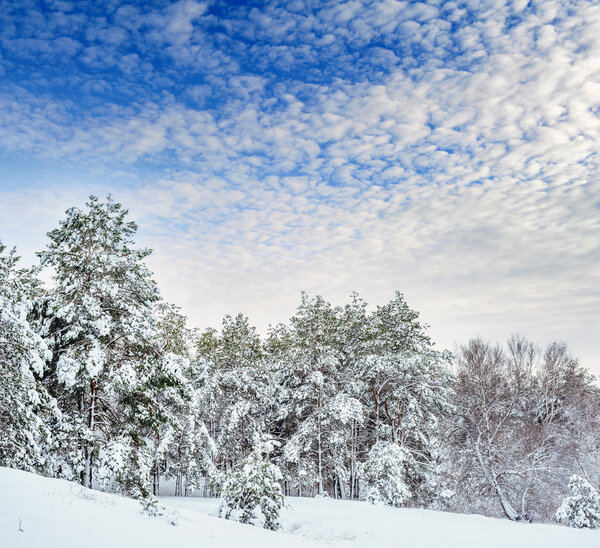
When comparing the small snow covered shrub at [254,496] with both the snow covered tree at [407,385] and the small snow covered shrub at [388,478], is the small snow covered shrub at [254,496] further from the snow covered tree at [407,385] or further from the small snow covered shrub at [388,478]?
the snow covered tree at [407,385]

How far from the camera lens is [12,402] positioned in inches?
462

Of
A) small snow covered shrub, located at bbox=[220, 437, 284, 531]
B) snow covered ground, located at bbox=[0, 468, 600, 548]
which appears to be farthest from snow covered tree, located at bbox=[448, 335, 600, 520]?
small snow covered shrub, located at bbox=[220, 437, 284, 531]

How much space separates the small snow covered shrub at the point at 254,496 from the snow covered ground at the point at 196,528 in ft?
5.45

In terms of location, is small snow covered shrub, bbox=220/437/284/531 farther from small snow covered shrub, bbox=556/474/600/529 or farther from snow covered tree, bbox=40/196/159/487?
small snow covered shrub, bbox=556/474/600/529

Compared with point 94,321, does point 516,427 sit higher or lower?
lower

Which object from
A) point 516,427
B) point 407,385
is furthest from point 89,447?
point 516,427

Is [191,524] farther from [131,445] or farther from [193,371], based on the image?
[193,371]

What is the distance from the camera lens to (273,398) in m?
28.1

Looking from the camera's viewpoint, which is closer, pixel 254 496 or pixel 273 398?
pixel 254 496

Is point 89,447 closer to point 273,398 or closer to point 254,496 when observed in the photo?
point 254,496

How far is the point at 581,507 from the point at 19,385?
2005 cm

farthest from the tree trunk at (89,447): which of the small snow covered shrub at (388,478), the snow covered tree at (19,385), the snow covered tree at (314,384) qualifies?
the small snow covered shrub at (388,478)

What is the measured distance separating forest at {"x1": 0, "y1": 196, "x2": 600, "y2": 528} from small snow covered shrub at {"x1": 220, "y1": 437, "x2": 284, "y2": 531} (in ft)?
0.24

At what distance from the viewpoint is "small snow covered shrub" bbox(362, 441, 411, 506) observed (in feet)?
71.7
